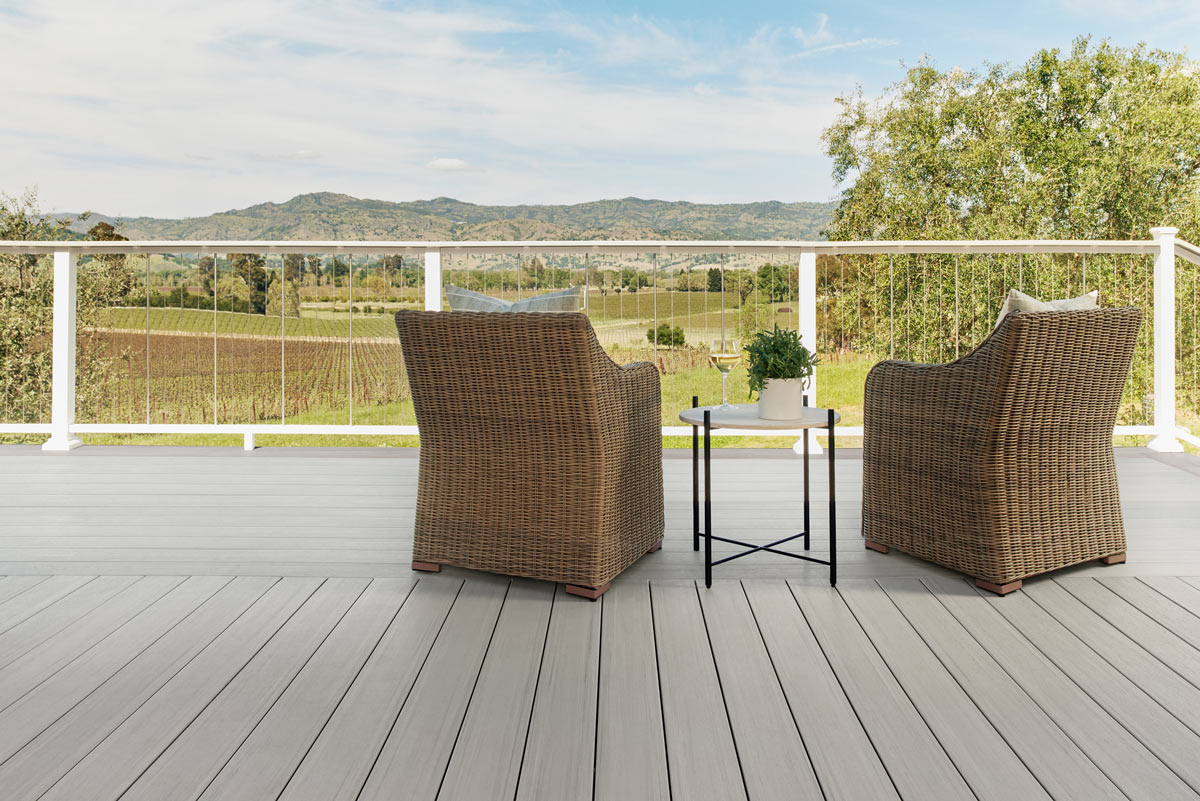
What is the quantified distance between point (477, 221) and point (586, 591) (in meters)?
18.0

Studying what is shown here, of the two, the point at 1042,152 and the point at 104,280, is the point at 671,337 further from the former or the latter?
the point at 1042,152

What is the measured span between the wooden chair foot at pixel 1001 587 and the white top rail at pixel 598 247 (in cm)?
218

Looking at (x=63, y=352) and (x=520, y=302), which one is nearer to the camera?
(x=520, y=302)

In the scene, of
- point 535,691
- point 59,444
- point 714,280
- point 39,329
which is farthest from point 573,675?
point 714,280

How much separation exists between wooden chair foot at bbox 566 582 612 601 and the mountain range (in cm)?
1712

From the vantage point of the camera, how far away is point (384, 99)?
784 inches

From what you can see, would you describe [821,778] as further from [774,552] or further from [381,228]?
[381,228]

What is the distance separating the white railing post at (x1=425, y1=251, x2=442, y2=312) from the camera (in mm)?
4336

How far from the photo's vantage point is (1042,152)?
16281 millimetres

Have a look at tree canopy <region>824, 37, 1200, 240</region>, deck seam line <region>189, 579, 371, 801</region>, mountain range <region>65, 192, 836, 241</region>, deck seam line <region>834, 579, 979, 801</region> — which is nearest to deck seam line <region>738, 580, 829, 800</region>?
deck seam line <region>834, 579, 979, 801</region>

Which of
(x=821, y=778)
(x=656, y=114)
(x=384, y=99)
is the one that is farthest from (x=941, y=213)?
(x=821, y=778)

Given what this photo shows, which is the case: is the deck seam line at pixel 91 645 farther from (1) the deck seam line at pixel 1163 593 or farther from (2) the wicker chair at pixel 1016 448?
(1) the deck seam line at pixel 1163 593

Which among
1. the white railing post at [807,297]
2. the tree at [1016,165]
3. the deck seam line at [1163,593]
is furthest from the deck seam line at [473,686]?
the tree at [1016,165]

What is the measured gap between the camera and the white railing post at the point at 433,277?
4.34 metres
